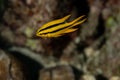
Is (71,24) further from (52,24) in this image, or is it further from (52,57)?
(52,57)

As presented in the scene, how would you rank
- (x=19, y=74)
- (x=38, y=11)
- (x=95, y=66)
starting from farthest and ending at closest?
(x=95, y=66) < (x=38, y=11) < (x=19, y=74)

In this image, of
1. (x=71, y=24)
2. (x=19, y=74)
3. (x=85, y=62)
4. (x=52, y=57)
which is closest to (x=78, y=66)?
(x=85, y=62)

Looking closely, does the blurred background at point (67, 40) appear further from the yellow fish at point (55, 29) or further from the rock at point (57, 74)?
the yellow fish at point (55, 29)

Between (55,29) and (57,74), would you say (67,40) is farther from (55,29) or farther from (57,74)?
(55,29)

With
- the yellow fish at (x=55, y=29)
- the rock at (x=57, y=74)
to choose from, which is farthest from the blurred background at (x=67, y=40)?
the yellow fish at (x=55, y=29)

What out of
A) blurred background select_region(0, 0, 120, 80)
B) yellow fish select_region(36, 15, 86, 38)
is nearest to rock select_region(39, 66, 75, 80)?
blurred background select_region(0, 0, 120, 80)

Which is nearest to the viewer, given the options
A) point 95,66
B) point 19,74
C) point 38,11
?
point 19,74

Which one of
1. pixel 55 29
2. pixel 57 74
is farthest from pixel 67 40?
pixel 55 29

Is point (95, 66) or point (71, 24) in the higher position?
point (95, 66)

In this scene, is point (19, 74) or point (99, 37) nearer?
point (19, 74)
